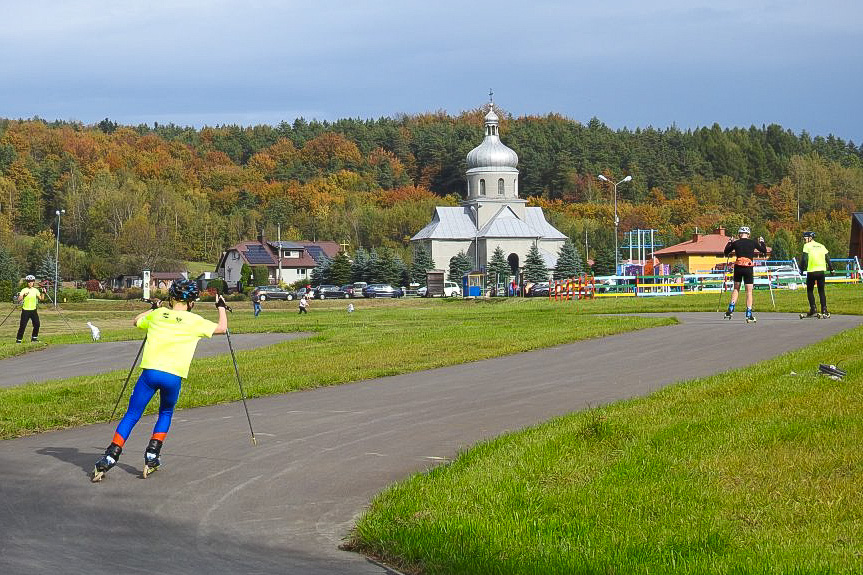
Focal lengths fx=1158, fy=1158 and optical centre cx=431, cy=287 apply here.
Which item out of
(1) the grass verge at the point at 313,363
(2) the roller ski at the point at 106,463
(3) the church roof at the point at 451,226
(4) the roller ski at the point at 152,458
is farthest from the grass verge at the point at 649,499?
(3) the church roof at the point at 451,226

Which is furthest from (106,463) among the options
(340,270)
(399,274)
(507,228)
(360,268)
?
(507,228)

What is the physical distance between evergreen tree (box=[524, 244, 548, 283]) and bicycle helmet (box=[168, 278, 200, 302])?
103396 millimetres

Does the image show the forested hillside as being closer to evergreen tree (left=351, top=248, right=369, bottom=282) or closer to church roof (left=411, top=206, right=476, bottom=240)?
church roof (left=411, top=206, right=476, bottom=240)

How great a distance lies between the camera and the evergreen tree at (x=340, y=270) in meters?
117

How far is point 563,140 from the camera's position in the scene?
191m

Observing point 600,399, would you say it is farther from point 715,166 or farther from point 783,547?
point 715,166

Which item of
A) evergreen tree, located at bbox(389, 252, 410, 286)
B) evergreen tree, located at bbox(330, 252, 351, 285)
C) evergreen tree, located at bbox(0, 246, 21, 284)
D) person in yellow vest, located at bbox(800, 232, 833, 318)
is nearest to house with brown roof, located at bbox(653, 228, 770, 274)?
evergreen tree, located at bbox(389, 252, 410, 286)

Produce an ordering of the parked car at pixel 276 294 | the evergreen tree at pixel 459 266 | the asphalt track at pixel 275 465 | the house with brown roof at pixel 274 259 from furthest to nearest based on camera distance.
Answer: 1. the house with brown roof at pixel 274 259
2. the evergreen tree at pixel 459 266
3. the parked car at pixel 276 294
4. the asphalt track at pixel 275 465

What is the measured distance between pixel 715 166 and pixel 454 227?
257 feet

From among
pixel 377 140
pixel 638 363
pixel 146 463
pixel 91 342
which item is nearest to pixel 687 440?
pixel 146 463

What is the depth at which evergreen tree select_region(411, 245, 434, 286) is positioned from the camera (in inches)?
4594

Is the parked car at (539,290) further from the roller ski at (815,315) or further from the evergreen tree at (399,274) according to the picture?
the roller ski at (815,315)

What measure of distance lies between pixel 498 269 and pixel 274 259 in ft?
123

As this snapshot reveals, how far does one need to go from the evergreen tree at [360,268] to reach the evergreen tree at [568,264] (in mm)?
19373
